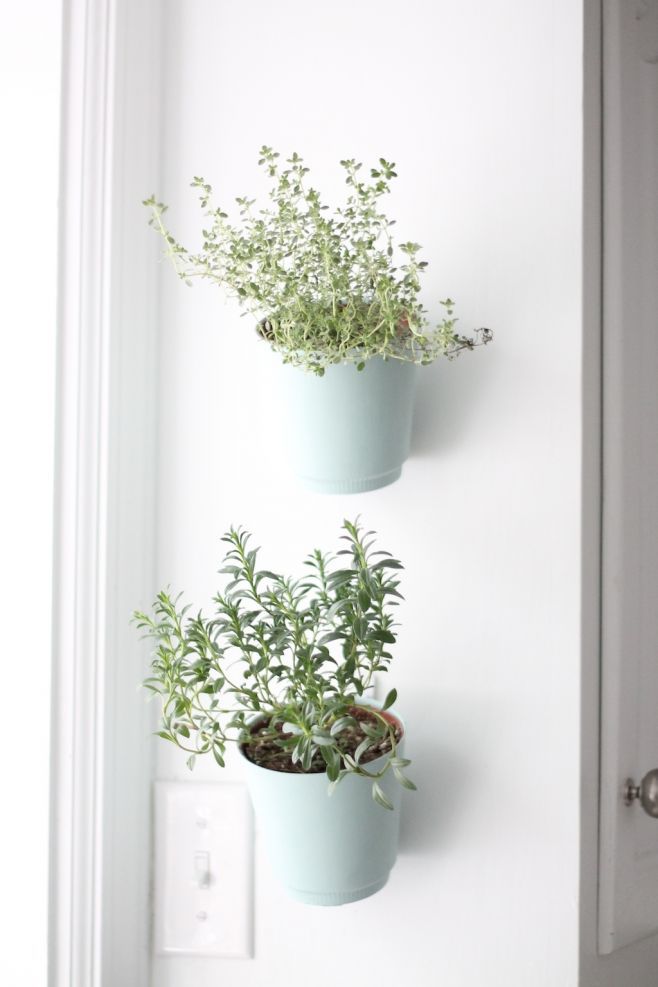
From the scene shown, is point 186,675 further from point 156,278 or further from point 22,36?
point 22,36

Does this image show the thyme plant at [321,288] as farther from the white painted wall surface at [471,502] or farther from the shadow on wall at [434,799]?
the shadow on wall at [434,799]

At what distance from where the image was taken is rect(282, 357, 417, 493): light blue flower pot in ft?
2.45

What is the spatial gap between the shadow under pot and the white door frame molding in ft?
0.59

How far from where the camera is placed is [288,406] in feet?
2.55

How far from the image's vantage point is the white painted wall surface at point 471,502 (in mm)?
833

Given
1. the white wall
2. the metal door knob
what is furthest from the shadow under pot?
the metal door knob

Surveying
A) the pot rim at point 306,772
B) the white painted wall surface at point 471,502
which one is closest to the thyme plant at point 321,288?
the white painted wall surface at point 471,502

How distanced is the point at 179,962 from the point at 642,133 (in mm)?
1102

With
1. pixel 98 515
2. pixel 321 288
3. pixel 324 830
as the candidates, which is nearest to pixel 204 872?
pixel 324 830

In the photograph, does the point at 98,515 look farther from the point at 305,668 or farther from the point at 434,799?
the point at 434,799

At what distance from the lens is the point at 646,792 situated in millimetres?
933

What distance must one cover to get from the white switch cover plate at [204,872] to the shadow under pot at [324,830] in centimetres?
13

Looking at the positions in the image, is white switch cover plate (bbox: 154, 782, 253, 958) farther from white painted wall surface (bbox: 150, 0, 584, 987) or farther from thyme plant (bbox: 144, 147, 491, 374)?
thyme plant (bbox: 144, 147, 491, 374)

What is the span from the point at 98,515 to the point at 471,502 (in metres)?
0.38
